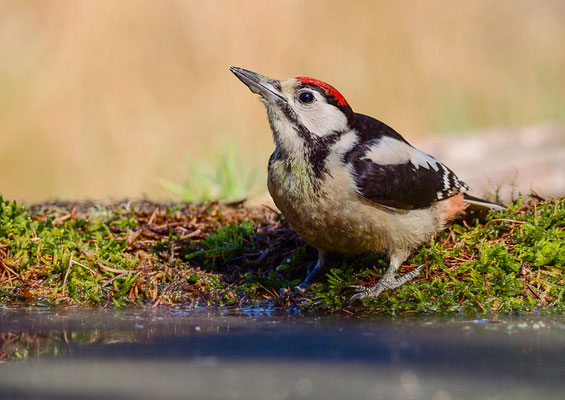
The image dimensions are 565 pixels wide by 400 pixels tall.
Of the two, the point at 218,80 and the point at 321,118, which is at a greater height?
the point at 218,80

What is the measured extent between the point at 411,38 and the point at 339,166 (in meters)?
6.03

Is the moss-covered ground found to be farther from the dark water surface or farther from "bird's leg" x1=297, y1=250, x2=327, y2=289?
the dark water surface

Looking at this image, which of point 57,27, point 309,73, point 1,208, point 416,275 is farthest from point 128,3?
point 416,275

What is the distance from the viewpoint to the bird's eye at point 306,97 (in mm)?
4227

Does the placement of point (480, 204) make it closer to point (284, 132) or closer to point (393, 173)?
point (393, 173)

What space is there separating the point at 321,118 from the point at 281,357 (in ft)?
6.16

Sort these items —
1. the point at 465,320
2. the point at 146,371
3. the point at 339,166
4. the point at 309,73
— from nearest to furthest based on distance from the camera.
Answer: the point at 146,371, the point at 465,320, the point at 339,166, the point at 309,73

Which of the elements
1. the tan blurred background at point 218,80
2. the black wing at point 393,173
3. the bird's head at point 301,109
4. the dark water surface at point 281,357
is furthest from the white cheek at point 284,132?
the tan blurred background at point 218,80

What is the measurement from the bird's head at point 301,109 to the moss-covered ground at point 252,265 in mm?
828

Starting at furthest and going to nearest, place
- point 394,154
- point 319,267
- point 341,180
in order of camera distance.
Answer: point 319,267
point 394,154
point 341,180

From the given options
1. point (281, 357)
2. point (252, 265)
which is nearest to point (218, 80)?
point (252, 265)

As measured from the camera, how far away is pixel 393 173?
4223mm

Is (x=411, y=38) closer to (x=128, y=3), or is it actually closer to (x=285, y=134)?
(x=128, y=3)

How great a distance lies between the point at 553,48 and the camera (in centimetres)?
1014
